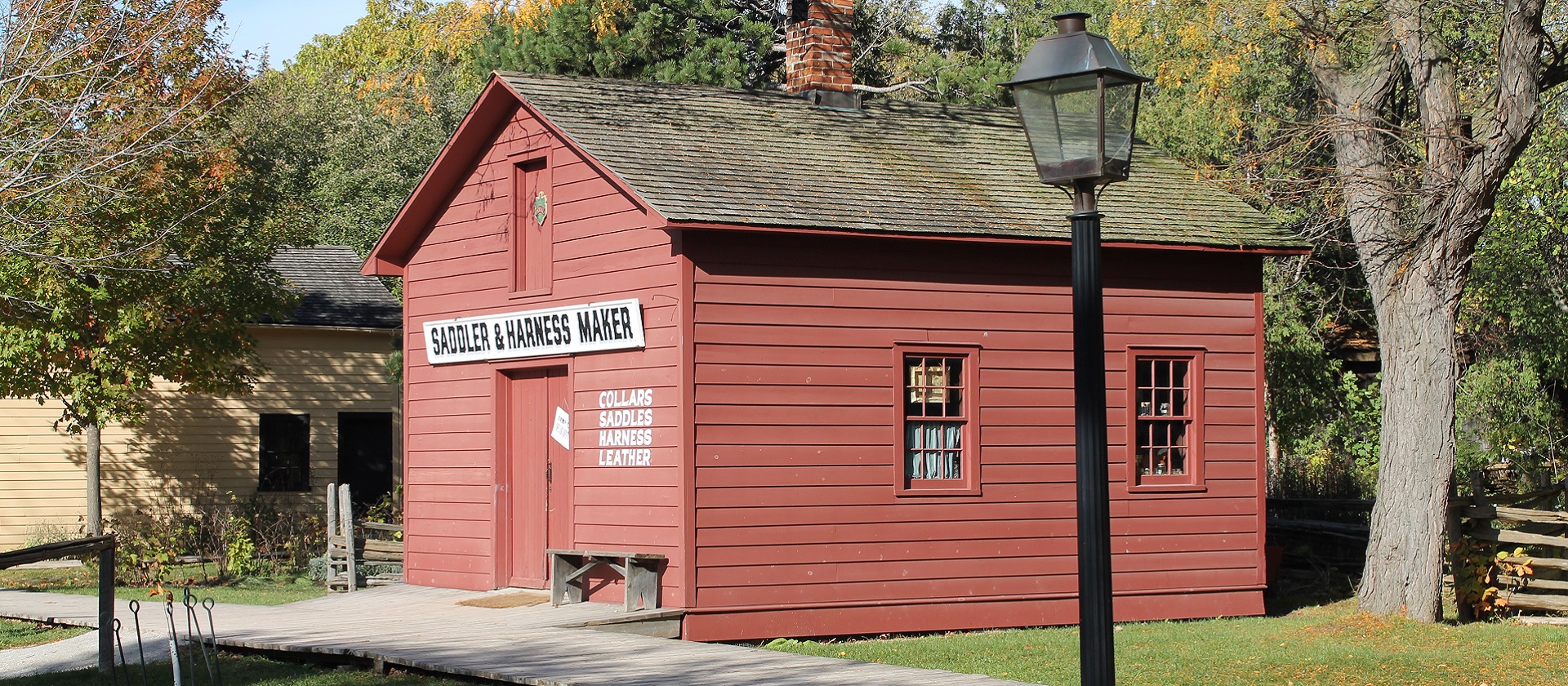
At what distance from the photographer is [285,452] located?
26281 mm

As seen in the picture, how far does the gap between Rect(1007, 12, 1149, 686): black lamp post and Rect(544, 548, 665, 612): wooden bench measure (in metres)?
8.34

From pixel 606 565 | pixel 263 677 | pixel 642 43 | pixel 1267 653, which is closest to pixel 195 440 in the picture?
pixel 642 43

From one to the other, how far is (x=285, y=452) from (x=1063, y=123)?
22074 mm

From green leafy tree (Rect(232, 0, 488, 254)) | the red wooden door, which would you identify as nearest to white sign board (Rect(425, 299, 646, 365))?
the red wooden door

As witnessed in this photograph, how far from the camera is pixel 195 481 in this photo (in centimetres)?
2538

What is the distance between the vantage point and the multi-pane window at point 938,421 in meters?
15.7

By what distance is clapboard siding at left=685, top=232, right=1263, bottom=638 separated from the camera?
14.7 meters

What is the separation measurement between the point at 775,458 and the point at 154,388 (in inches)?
558

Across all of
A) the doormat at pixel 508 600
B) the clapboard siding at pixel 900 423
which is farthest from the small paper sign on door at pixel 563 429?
the clapboard siding at pixel 900 423

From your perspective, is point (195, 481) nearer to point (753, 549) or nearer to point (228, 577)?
point (228, 577)

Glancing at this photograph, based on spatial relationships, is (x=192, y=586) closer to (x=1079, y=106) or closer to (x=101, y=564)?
(x=101, y=564)

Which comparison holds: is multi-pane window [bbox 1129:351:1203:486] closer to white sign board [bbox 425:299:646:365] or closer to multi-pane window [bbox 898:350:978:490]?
multi-pane window [bbox 898:350:978:490]

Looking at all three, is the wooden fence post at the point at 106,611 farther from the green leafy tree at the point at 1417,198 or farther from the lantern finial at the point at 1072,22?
the green leafy tree at the point at 1417,198

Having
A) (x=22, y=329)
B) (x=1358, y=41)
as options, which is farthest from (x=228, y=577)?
(x=1358, y=41)
